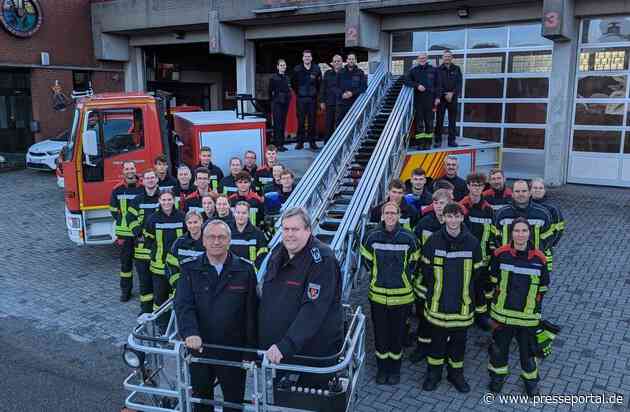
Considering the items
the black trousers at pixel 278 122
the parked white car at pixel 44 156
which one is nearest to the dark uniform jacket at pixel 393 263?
the black trousers at pixel 278 122

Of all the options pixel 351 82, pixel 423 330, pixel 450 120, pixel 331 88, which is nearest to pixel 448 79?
pixel 450 120

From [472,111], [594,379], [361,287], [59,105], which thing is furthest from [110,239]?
[472,111]

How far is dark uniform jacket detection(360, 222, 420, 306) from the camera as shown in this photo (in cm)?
486

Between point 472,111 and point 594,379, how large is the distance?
10900 mm

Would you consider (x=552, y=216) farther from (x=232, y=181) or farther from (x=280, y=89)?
(x=280, y=89)

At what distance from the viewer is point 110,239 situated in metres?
8.14

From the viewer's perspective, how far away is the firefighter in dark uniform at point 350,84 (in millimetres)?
9812

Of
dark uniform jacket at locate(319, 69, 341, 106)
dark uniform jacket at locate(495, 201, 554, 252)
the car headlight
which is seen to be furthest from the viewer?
dark uniform jacket at locate(319, 69, 341, 106)

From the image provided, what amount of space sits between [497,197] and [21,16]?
57.5ft

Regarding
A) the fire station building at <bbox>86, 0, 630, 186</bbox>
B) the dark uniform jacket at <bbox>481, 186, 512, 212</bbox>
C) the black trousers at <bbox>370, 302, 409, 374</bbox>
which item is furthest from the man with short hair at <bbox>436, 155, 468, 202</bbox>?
the fire station building at <bbox>86, 0, 630, 186</bbox>

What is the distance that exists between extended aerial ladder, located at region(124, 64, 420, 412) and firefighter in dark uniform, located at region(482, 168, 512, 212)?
134cm

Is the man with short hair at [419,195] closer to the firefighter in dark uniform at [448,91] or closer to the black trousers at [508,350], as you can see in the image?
the black trousers at [508,350]

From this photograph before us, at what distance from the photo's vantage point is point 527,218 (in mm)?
5543

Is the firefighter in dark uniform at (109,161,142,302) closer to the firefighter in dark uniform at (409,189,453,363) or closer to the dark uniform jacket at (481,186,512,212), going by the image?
the firefighter in dark uniform at (409,189,453,363)
